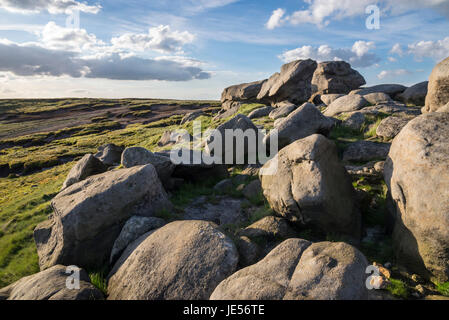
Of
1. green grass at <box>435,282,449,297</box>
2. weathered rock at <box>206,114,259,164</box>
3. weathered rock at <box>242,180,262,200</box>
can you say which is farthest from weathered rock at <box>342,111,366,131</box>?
green grass at <box>435,282,449,297</box>

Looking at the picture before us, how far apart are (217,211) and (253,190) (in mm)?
2257

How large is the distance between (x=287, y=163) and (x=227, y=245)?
432 centimetres

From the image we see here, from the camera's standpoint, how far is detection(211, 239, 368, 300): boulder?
5.92m

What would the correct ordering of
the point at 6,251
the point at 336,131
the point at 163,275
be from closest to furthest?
1. the point at 163,275
2. the point at 6,251
3. the point at 336,131

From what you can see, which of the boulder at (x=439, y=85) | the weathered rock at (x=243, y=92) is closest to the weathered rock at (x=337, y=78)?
the weathered rock at (x=243, y=92)

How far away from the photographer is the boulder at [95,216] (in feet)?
32.3

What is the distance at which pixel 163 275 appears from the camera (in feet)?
24.8

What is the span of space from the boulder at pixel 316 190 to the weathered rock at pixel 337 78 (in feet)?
114

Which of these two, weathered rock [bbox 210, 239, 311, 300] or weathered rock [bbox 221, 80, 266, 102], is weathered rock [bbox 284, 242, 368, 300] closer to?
weathered rock [bbox 210, 239, 311, 300]

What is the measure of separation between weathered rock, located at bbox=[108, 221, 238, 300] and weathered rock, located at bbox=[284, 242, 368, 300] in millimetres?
1953

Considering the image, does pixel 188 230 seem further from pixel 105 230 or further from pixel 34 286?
pixel 34 286

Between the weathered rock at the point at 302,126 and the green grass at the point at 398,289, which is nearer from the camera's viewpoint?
the green grass at the point at 398,289

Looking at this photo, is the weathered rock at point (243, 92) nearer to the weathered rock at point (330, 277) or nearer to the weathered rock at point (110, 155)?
the weathered rock at point (110, 155)

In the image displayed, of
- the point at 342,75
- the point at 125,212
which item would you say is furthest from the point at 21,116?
the point at 125,212
